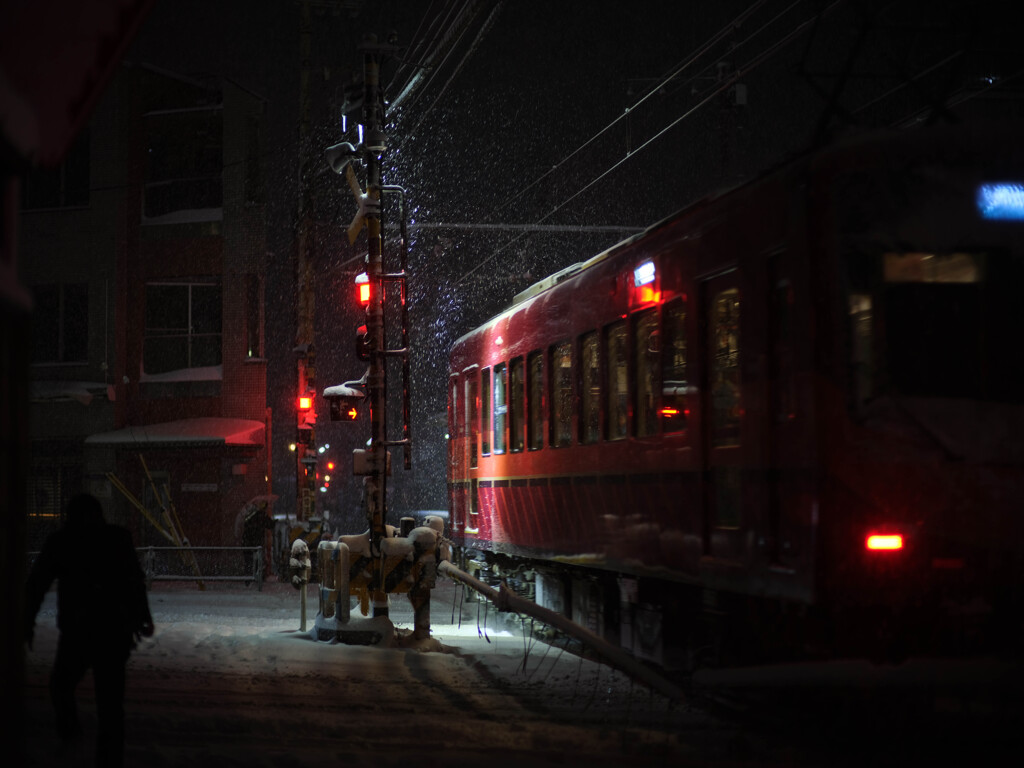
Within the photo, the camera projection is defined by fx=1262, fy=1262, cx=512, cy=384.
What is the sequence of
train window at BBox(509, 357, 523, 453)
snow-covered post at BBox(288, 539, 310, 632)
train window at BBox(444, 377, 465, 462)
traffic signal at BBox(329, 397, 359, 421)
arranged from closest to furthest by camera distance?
train window at BBox(509, 357, 523, 453), snow-covered post at BBox(288, 539, 310, 632), traffic signal at BBox(329, 397, 359, 421), train window at BBox(444, 377, 465, 462)

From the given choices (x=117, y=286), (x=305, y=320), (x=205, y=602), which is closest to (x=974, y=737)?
(x=205, y=602)

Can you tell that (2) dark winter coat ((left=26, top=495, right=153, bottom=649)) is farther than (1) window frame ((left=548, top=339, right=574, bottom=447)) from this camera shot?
No

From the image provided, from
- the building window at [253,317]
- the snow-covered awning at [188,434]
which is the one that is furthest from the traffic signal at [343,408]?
the building window at [253,317]

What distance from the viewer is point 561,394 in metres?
12.8

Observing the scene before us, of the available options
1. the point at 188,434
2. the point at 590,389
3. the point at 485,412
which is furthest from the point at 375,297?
the point at 188,434

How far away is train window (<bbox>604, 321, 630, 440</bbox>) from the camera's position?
1084 cm

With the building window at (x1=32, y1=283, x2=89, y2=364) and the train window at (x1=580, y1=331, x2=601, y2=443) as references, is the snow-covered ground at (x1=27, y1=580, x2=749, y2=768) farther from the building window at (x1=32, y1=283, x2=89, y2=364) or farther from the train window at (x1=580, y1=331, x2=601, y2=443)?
the building window at (x1=32, y1=283, x2=89, y2=364)

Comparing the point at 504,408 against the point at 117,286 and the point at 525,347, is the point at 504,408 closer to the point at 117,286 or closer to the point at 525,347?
Result: the point at 525,347

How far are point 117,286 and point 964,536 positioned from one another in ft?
76.0

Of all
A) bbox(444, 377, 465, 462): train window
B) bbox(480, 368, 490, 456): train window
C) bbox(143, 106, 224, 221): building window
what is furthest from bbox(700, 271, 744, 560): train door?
bbox(143, 106, 224, 221): building window

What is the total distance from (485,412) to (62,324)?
14.6 m

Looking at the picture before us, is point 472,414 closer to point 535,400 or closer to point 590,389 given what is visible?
point 535,400

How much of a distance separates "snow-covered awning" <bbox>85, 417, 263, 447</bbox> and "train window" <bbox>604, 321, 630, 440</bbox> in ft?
54.4

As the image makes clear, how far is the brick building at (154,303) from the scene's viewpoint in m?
27.3
